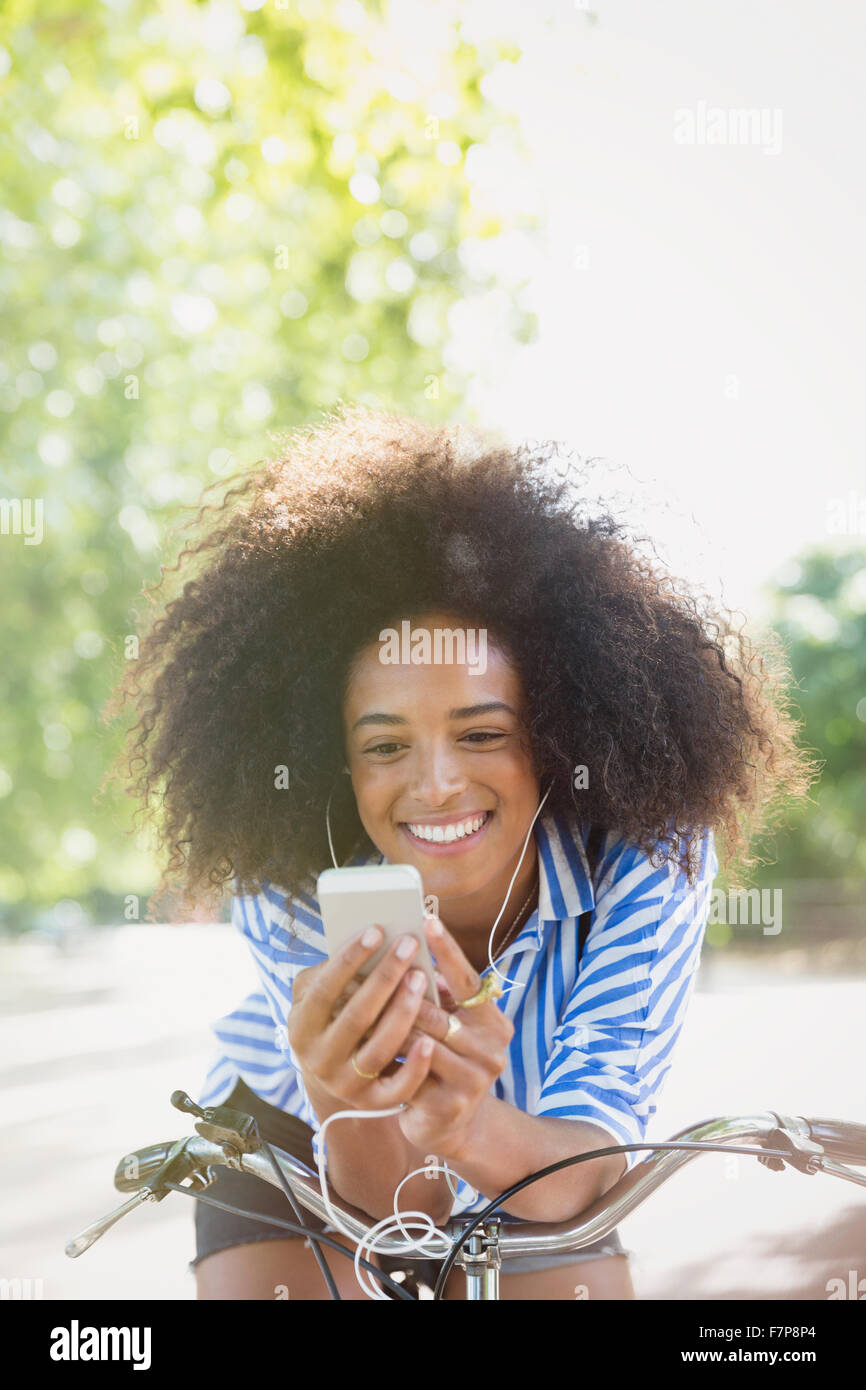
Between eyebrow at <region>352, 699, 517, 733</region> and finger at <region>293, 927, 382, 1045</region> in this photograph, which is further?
eyebrow at <region>352, 699, 517, 733</region>

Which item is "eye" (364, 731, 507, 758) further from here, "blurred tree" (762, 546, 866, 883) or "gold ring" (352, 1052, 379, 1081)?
"blurred tree" (762, 546, 866, 883)

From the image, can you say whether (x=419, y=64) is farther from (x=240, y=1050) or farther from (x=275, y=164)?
(x=240, y=1050)

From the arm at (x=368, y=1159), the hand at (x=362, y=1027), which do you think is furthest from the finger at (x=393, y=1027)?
the arm at (x=368, y=1159)

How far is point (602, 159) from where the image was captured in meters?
3.43

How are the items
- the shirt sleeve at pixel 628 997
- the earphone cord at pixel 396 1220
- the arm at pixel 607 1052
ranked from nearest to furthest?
the earphone cord at pixel 396 1220, the arm at pixel 607 1052, the shirt sleeve at pixel 628 997

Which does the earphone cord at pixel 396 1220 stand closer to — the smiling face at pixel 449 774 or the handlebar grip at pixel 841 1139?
the smiling face at pixel 449 774

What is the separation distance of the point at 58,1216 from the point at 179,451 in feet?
12.4

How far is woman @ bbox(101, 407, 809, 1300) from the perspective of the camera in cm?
165

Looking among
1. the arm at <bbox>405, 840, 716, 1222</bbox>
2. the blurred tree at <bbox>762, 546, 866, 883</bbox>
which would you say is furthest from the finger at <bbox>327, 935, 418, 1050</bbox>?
the blurred tree at <bbox>762, 546, 866, 883</bbox>

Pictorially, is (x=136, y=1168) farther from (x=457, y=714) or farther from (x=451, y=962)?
(x=457, y=714)

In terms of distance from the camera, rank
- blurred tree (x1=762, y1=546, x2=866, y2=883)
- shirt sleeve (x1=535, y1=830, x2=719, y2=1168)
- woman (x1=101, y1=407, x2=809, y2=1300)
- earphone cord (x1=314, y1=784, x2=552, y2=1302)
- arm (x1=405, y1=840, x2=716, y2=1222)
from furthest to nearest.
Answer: blurred tree (x1=762, y1=546, x2=866, y2=883) → woman (x1=101, y1=407, x2=809, y2=1300) → shirt sleeve (x1=535, y1=830, x2=719, y2=1168) → arm (x1=405, y1=840, x2=716, y2=1222) → earphone cord (x1=314, y1=784, x2=552, y2=1302)

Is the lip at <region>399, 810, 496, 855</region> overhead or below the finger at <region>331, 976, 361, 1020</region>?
overhead

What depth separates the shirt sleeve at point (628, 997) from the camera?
1491 mm

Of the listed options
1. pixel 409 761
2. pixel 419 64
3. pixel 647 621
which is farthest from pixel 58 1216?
pixel 419 64
